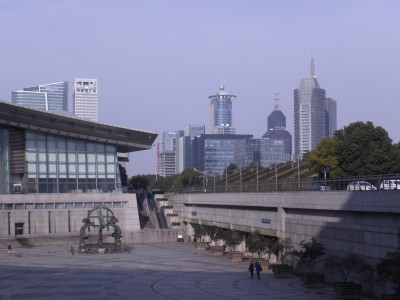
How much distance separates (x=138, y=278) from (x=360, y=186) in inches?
563

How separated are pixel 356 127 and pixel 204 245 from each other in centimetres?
1619

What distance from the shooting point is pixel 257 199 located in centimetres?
5397

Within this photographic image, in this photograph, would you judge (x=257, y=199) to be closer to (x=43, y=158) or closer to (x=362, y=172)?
(x=362, y=172)

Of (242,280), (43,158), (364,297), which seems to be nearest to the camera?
(364,297)

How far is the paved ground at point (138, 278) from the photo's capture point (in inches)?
1490

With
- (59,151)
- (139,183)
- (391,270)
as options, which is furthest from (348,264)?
(139,183)

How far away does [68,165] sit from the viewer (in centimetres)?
8425

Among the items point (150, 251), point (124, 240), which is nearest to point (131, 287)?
point (150, 251)

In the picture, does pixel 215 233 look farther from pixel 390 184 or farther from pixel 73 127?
pixel 390 184

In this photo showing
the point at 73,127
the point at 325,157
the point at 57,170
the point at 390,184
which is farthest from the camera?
the point at 57,170

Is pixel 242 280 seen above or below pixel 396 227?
below

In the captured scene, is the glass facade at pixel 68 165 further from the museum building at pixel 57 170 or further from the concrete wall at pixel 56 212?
the concrete wall at pixel 56 212

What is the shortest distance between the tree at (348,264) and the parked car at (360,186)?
320cm

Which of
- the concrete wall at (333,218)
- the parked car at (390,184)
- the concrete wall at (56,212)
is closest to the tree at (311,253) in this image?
the concrete wall at (333,218)
